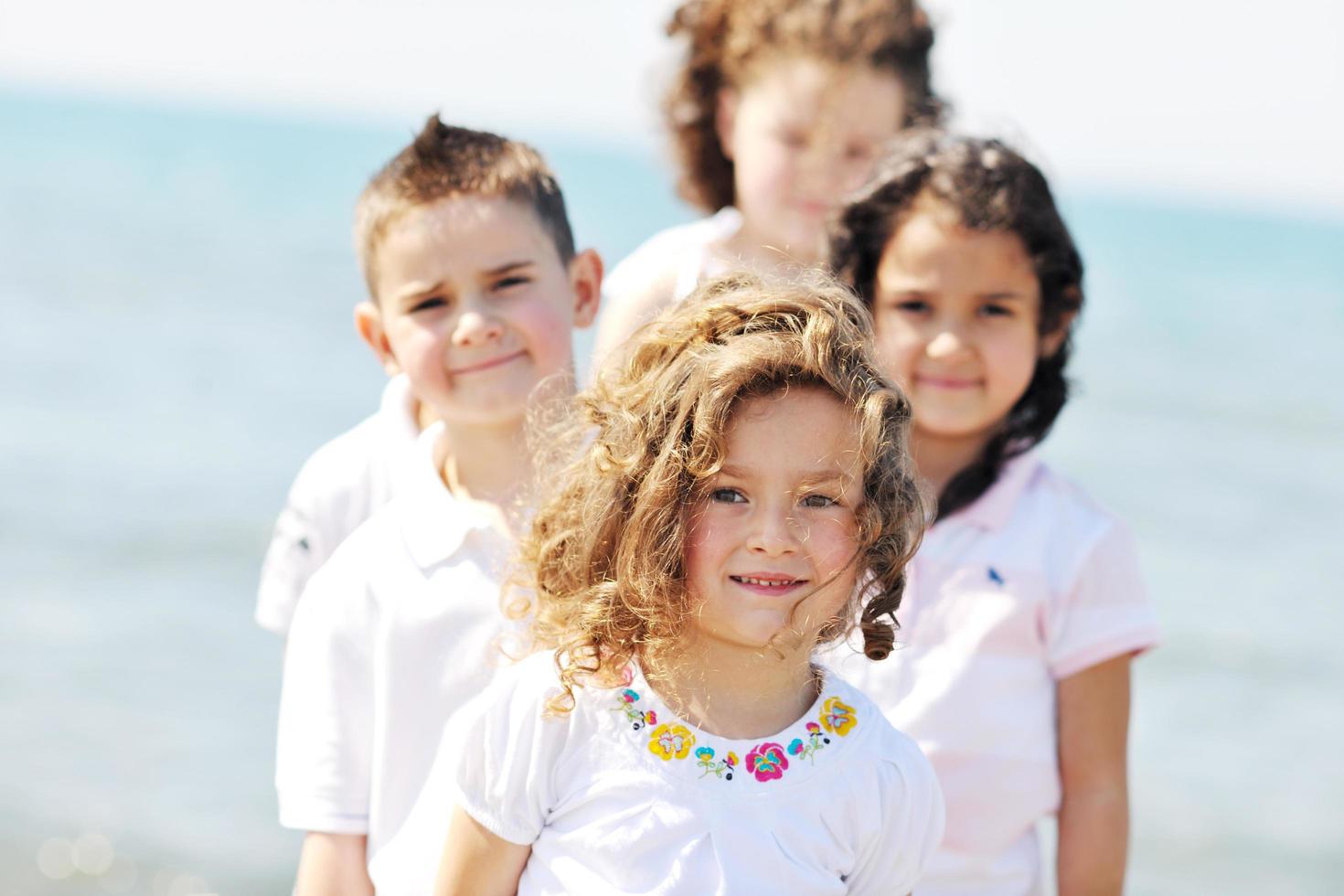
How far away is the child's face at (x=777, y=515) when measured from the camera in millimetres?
1845

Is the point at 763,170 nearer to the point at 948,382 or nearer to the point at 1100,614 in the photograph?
the point at 948,382

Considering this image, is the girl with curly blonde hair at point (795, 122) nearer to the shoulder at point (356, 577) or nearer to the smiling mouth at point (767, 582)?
the shoulder at point (356, 577)

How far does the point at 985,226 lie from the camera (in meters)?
2.61

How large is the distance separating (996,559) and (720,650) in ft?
2.61

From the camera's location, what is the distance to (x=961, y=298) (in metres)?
2.61

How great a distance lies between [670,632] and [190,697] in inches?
174

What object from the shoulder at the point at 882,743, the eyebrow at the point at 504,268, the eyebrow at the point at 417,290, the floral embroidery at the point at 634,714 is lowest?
the shoulder at the point at 882,743

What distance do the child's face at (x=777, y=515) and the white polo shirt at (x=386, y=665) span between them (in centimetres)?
45

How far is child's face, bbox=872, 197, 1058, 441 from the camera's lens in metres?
2.59

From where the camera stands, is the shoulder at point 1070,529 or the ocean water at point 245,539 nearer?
the shoulder at point 1070,529

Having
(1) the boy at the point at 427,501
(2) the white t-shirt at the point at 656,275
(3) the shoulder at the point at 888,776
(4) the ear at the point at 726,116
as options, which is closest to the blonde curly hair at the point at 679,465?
(3) the shoulder at the point at 888,776

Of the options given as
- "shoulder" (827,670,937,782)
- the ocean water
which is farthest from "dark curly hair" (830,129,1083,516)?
"shoulder" (827,670,937,782)

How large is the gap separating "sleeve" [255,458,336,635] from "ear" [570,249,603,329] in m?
0.56

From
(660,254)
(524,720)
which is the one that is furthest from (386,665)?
(660,254)
